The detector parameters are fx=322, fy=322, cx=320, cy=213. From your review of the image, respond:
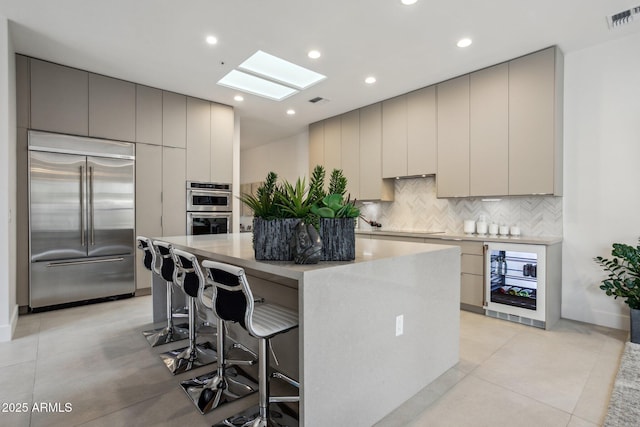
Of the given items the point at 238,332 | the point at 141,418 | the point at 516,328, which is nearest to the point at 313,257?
the point at 141,418

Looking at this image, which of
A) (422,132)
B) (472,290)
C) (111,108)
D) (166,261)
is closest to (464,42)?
(422,132)

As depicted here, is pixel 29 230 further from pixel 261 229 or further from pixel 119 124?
pixel 261 229

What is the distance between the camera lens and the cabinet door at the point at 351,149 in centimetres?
539

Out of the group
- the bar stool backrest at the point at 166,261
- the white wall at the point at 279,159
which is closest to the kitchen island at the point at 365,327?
the bar stool backrest at the point at 166,261

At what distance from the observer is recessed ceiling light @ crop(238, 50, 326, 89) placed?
3893 millimetres

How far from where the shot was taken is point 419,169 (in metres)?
4.50

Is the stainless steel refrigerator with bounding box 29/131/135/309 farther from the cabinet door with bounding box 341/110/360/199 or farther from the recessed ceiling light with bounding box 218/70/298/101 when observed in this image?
the cabinet door with bounding box 341/110/360/199

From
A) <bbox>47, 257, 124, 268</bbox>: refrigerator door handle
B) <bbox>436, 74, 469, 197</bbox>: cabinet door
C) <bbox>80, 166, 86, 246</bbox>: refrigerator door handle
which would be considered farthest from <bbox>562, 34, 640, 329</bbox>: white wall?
<bbox>80, 166, 86, 246</bbox>: refrigerator door handle

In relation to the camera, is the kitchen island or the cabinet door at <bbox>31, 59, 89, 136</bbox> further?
the cabinet door at <bbox>31, 59, 89, 136</bbox>

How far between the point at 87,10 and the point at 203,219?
2.90 metres

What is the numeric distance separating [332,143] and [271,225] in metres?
4.32

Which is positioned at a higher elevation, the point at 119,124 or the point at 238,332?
the point at 119,124

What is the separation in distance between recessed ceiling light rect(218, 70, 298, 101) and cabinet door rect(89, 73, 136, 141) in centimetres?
124

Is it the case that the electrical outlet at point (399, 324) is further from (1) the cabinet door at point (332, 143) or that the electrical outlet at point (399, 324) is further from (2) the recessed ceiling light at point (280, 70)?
(1) the cabinet door at point (332, 143)
